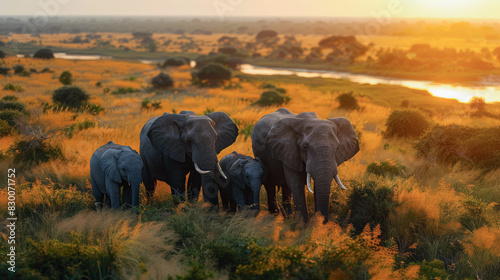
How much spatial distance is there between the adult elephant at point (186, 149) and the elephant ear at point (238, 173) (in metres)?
0.32

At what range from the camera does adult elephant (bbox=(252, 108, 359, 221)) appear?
666 cm

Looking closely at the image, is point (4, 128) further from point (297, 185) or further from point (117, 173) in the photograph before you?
point (297, 185)

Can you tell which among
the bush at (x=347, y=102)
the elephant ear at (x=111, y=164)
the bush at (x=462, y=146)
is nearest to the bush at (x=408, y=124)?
the bush at (x=462, y=146)

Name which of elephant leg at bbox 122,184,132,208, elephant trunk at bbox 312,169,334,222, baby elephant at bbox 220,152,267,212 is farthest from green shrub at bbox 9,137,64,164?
elephant trunk at bbox 312,169,334,222

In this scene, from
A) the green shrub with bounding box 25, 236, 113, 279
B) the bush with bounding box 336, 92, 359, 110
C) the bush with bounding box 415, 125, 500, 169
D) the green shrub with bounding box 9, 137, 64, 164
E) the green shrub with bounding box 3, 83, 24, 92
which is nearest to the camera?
the green shrub with bounding box 25, 236, 113, 279

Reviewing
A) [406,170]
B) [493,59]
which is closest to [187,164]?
[406,170]

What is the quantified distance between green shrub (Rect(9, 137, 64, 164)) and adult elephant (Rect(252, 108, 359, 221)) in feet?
21.0

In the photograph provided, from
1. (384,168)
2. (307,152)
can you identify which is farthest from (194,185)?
(384,168)

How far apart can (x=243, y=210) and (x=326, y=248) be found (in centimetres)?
219

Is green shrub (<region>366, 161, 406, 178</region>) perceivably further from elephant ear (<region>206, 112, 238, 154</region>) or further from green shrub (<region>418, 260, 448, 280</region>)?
green shrub (<region>418, 260, 448, 280</region>)

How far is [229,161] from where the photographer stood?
8.41 meters

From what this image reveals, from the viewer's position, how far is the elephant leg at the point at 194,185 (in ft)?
27.5

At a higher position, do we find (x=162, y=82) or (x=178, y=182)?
(x=178, y=182)

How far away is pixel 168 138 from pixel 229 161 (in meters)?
1.36
